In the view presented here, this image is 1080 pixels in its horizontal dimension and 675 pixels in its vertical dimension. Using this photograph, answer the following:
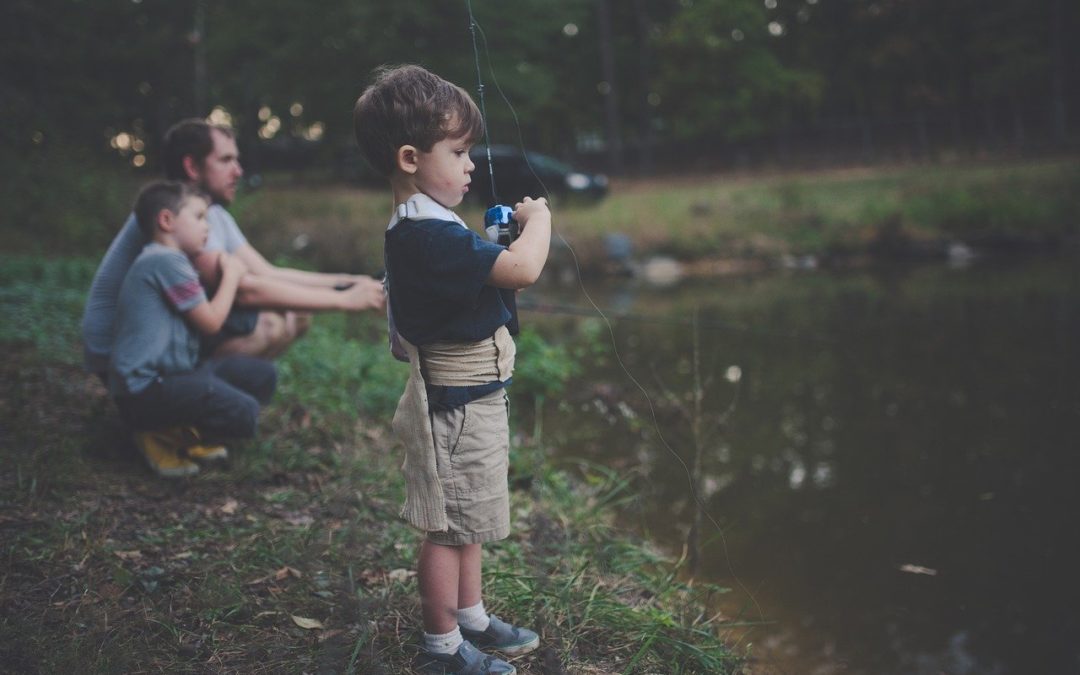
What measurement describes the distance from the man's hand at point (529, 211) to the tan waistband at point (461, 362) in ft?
0.85

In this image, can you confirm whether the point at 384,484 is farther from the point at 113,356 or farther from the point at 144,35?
the point at 144,35

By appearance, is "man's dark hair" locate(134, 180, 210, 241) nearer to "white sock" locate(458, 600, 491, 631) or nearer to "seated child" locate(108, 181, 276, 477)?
"seated child" locate(108, 181, 276, 477)

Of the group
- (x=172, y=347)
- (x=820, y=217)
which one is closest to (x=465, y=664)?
(x=172, y=347)

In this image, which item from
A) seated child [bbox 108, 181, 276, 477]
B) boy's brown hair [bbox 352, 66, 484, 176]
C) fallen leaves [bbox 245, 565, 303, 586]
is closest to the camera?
boy's brown hair [bbox 352, 66, 484, 176]

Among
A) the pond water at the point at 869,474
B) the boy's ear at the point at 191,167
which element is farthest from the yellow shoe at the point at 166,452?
the pond water at the point at 869,474

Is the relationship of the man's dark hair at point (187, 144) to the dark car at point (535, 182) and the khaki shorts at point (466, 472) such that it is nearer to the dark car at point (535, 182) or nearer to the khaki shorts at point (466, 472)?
the khaki shorts at point (466, 472)

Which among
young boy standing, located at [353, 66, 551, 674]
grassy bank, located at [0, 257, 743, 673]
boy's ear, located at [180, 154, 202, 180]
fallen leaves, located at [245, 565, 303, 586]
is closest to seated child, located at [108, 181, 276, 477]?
grassy bank, located at [0, 257, 743, 673]

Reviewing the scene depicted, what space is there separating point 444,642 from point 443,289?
77cm

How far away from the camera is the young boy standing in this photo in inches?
68.9

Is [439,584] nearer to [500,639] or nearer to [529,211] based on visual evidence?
[500,639]

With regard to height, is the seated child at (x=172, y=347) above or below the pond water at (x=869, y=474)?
above

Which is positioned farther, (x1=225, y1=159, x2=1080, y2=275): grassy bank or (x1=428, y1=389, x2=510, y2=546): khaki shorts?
(x1=225, y1=159, x2=1080, y2=275): grassy bank

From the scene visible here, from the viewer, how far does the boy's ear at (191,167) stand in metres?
3.39

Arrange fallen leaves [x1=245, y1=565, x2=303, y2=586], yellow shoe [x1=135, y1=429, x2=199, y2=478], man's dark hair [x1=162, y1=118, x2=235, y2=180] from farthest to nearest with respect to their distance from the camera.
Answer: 1. man's dark hair [x1=162, y1=118, x2=235, y2=180]
2. yellow shoe [x1=135, y1=429, x2=199, y2=478]
3. fallen leaves [x1=245, y1=565, x2=303, y2=586]
